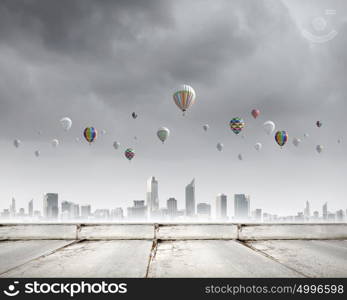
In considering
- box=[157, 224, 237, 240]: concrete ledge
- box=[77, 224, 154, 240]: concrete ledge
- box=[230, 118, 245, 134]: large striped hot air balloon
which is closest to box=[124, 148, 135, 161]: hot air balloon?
box=[230, 118, 245, 134]: large striped hot air balloon

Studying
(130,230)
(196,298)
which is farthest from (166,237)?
(196,298)

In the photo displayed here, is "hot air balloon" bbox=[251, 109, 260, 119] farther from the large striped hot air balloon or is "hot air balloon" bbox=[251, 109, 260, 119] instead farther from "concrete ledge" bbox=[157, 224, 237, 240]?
"concrete ledge" bbox=[157, 224, 237, 240]

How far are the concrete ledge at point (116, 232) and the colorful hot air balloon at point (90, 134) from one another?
34181mm

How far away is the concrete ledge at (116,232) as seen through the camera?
7859mm

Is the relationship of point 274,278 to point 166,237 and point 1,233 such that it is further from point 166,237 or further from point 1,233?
point 1,233

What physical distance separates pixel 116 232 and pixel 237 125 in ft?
114

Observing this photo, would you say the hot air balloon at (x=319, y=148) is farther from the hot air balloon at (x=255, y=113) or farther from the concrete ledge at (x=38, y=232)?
the concrete ledge at (x=38, y=232)

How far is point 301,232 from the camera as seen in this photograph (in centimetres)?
801

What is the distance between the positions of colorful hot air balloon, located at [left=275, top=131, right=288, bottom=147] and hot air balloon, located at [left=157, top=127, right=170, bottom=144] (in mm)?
17776

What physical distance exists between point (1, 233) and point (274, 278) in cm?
782

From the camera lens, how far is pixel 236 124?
133 ft

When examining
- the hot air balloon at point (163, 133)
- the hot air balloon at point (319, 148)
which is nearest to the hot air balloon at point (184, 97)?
the hot air balloon at point (163, 133)

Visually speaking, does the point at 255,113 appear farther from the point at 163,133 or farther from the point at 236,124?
the point at 163,133

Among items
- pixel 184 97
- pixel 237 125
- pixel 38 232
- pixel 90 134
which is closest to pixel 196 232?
pixel 38 232
